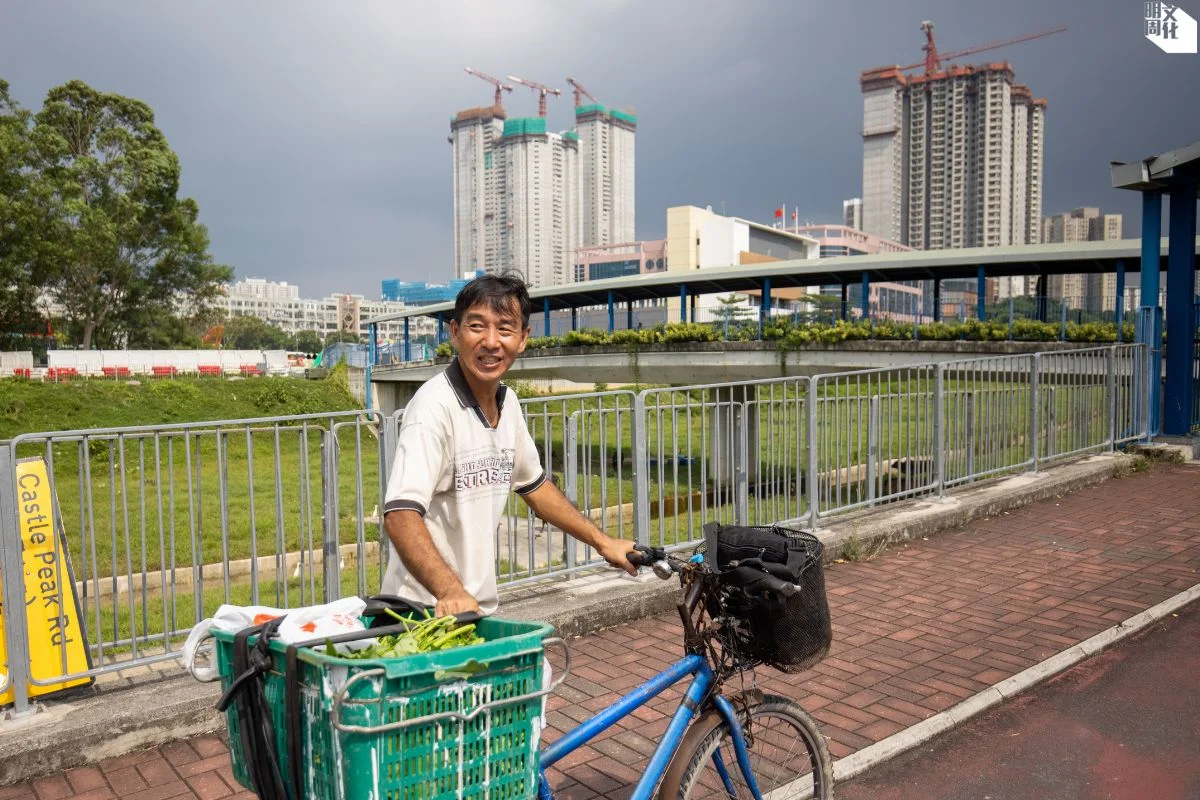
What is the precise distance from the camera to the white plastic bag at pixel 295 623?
1.89 meters

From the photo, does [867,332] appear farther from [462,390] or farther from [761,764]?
[462,390]

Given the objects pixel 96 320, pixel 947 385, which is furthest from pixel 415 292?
pixel 947 385

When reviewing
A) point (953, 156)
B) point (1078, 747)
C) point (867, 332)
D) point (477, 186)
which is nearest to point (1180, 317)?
point (1078, 747)

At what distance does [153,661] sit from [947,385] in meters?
7.18

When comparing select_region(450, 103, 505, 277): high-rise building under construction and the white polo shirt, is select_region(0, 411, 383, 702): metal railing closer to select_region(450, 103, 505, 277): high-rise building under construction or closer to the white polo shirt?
the white polo shirt

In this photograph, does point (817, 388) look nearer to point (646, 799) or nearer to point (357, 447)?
point (357, 447)

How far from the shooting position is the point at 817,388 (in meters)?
7.48

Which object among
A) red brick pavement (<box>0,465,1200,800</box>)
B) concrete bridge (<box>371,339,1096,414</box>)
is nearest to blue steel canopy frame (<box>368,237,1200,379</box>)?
concrete bridge (<box>371,339,1096,414</box>)

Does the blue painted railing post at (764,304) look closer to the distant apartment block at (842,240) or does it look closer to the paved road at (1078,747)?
the paved road at (1078,747)

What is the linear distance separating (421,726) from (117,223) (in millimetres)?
52631

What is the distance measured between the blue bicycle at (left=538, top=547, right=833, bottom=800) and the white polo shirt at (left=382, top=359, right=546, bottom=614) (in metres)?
0.45

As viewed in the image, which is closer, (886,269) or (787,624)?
(787,624)

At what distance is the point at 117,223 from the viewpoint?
155ft

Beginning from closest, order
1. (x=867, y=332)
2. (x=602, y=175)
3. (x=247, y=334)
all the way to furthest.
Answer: (x=867, y=332)
(x=247, y=334)
(x=602, y=175)
